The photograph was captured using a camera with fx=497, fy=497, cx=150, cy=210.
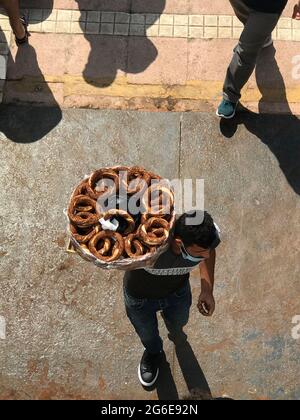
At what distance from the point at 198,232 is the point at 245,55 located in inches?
98.4

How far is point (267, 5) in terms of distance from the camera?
465 cm

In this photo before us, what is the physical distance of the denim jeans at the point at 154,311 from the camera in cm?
425

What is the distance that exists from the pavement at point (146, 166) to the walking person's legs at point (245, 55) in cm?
30

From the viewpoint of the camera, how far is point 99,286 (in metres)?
5.39

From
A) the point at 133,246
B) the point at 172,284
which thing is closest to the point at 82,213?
the point at 133,246

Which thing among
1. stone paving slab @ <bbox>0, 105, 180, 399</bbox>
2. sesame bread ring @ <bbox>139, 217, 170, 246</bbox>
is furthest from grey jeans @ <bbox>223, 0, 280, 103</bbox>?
sesame bread ring @ <bbox>139, 217, 170, 246</bbox>

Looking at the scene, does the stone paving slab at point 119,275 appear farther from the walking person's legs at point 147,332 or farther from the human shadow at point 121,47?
the human shadow at point 121,47

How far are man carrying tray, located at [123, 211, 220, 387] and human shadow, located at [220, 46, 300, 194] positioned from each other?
2107mm

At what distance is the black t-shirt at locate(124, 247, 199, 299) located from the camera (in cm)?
381

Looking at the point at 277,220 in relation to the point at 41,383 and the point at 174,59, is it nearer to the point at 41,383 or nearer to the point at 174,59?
the point at 174,59

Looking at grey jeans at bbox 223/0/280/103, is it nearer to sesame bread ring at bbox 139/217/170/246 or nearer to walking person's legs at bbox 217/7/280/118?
walking person's legs at bbox 217/7/280/118

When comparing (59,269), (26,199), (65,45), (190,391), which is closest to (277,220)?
(190,391)

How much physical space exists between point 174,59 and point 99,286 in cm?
301

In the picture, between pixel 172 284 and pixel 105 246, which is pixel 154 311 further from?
pixel 105 246
